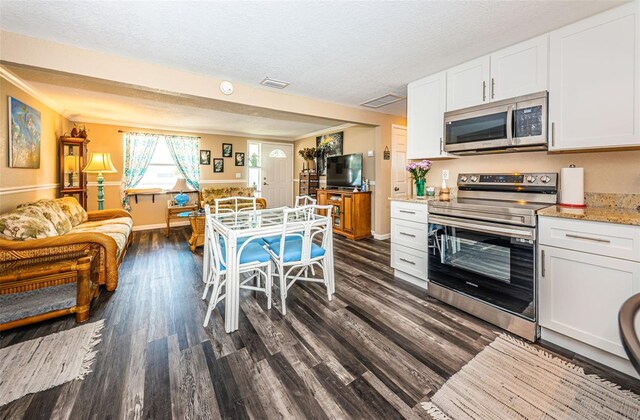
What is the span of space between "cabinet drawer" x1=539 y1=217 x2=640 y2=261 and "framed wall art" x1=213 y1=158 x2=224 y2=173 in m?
6.53

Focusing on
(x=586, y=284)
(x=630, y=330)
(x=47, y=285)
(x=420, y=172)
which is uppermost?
(x=420, y=172)

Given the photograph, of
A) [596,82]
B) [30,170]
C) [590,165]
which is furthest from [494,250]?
[30,170]

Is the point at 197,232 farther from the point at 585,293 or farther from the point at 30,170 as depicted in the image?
the point at 585,293

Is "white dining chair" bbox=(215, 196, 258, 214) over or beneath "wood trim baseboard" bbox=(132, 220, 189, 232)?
over

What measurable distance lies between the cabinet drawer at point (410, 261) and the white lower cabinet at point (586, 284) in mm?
1010

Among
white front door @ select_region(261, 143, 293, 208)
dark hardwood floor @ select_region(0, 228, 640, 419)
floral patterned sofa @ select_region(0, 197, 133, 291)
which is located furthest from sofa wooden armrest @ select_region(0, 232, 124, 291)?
white front door @ select_region(261, 143, 293, 208)

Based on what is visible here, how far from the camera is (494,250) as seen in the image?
214 cm

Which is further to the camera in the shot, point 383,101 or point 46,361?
point 383,101

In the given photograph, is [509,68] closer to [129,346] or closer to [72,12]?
[72,12]

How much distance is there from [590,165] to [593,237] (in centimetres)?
86

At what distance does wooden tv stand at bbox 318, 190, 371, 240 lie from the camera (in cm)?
496

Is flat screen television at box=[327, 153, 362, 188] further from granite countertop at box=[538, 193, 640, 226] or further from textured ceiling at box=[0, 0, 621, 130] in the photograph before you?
granite countertop at box=[538, 193, 640, 226]

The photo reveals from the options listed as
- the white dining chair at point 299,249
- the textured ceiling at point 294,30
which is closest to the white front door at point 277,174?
the textured ceiling at point 294,30

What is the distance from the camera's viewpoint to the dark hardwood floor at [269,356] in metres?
1.41
